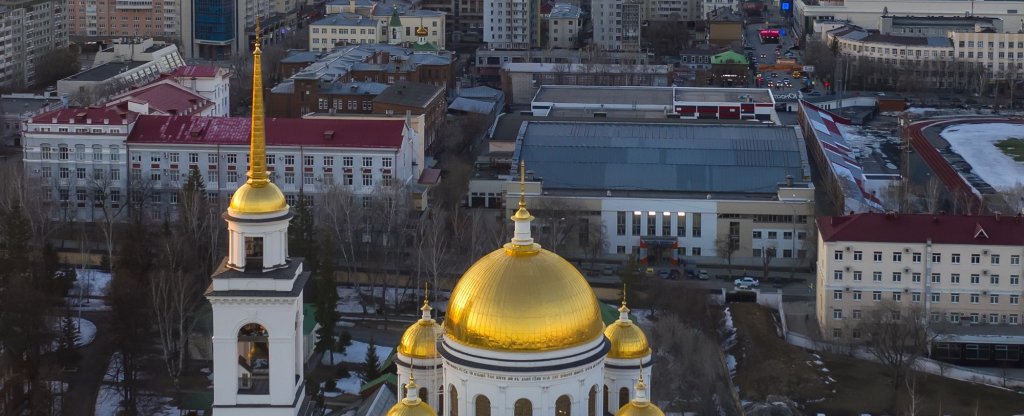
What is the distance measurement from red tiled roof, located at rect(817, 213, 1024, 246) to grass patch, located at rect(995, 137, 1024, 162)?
24.3 metres

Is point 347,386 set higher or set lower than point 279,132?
lower

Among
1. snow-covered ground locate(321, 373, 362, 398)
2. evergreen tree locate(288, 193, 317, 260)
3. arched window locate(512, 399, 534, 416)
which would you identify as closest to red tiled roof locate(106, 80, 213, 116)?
evergreen tree locate(288, 193, 317, 260)

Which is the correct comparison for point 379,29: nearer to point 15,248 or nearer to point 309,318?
point 15,248

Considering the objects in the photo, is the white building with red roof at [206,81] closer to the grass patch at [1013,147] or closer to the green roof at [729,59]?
the grass patch at [1013,147]

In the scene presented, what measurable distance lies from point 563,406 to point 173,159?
105 feet

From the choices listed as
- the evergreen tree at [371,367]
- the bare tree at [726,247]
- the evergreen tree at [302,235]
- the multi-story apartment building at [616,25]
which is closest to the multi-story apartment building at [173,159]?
the evergreen tree at [302,235]

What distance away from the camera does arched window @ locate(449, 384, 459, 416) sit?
30500mm

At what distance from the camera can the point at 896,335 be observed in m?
45.1

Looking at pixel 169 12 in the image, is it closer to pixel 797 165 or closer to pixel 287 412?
pixel 797 165

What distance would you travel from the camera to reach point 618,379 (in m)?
32.0

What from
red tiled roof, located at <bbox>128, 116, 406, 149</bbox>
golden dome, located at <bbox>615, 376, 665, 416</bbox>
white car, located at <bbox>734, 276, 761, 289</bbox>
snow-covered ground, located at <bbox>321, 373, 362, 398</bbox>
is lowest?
snow-covered ground, located at <bbox>321, 373, 362, 398</bbox>

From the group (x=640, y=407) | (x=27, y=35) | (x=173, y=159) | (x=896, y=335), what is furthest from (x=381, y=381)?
(x=27, y=35)

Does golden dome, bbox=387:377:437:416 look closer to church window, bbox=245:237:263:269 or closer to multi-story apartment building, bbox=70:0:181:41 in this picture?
church window, bbox=245:237:263:269

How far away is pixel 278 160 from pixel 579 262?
31.7ft
